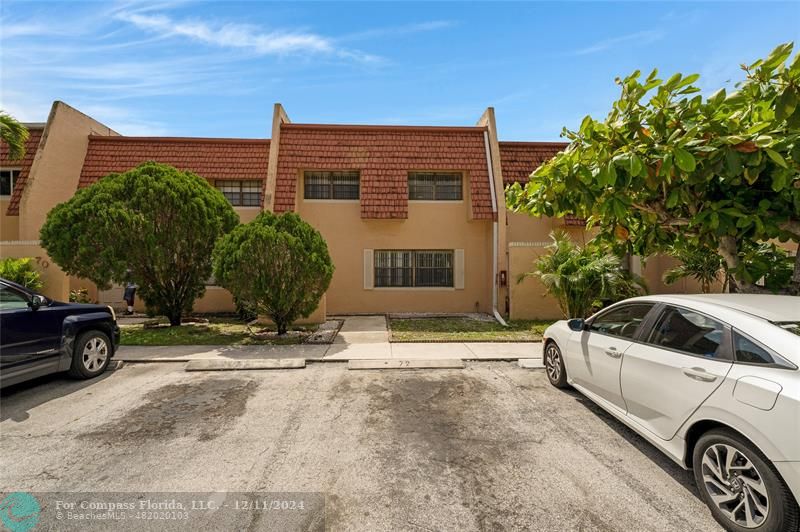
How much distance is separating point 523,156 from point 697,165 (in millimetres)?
10147

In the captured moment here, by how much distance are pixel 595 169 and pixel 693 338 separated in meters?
2.16

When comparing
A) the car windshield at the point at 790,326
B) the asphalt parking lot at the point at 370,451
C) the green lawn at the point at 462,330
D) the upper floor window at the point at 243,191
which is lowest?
the asphalt parking lot at the point at 370,451

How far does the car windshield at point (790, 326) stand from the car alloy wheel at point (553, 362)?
9.60 ft

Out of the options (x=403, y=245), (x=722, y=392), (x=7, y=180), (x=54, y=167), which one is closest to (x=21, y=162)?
(x=7, y=180)

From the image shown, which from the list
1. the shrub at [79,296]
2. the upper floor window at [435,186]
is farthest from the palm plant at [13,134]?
the upper floor window at [435,186]

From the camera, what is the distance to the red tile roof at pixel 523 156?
13469 mm

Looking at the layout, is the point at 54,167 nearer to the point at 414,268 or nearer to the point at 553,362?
the point at 414,268

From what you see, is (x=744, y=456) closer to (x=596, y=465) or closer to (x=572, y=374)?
(x=596, y=465)

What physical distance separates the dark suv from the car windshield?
27.8 ft

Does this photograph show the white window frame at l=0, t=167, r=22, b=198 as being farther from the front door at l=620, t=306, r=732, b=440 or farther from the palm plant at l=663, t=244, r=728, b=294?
the palm plant at l=663, t=244, r=728, b=294

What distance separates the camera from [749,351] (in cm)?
289

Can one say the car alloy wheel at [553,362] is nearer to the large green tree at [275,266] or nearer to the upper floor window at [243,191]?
the large green tree at [275,266]

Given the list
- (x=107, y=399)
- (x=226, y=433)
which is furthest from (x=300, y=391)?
(x=107, y=399)

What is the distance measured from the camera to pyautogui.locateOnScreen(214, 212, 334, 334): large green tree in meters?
8.68
